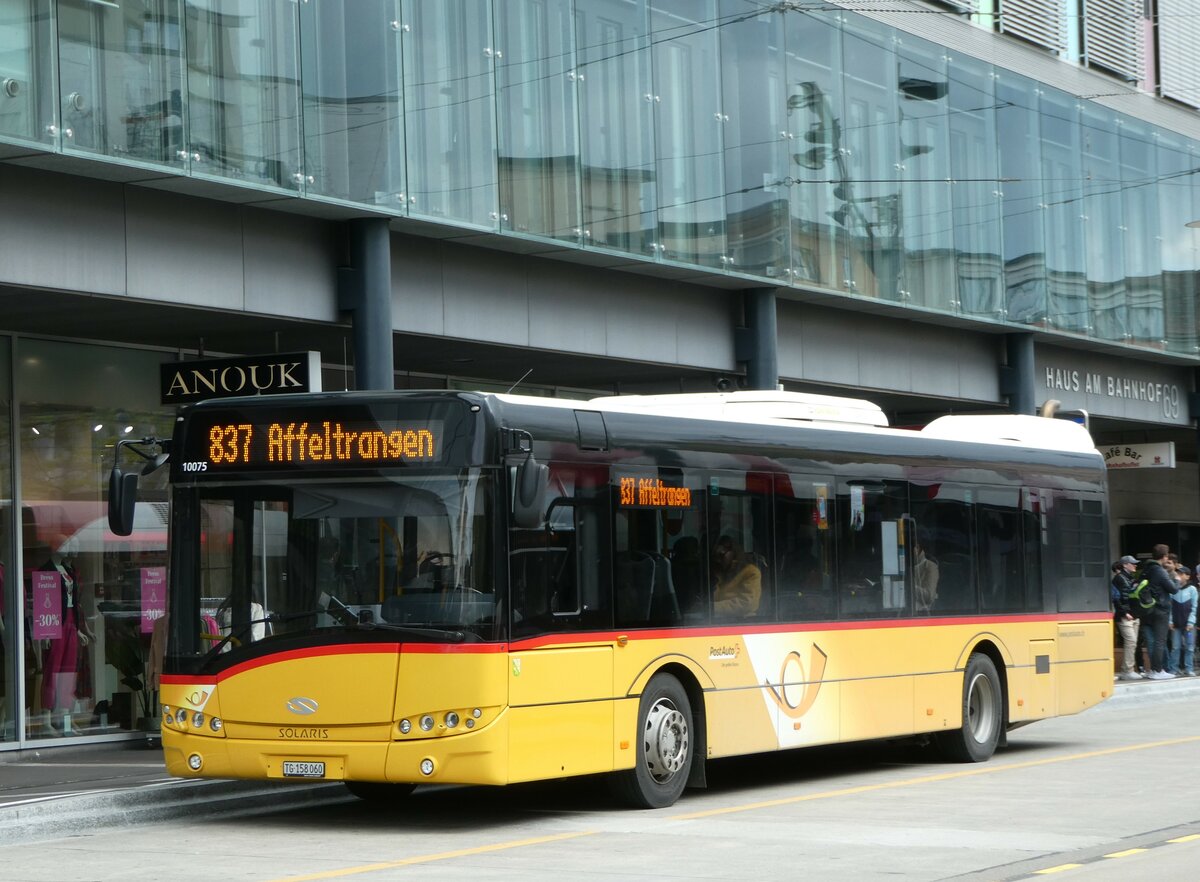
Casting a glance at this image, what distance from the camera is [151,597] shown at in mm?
19250

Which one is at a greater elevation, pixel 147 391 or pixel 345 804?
pixel 147 391

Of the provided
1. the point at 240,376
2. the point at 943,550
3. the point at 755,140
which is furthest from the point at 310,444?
the point at 755,140

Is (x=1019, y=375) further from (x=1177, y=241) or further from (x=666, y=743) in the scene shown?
(x=666, y=743)

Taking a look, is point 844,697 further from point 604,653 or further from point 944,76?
point 944,76

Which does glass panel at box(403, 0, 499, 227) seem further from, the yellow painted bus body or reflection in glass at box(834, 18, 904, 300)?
reflection in glass at box(834, 18, 904, 300)

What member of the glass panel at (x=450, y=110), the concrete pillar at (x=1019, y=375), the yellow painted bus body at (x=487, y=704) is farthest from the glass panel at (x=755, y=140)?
the yellow painted bus body at (x=487, y=704)

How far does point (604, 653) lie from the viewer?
1233 centimetres

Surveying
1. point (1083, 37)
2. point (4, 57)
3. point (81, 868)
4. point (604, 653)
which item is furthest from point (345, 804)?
point (1083, 37)

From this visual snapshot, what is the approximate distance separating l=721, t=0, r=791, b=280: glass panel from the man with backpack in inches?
312

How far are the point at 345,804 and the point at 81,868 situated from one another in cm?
378

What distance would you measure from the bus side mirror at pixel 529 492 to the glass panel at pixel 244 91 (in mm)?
5758

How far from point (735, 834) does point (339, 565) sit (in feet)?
9.58

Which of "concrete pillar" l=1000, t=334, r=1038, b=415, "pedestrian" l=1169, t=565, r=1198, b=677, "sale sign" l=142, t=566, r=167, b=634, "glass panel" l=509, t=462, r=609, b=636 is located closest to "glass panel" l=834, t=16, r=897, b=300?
"concrete pillar" l=1000, t=334, r=1038, b=415

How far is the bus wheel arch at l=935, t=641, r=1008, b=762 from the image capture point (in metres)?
16.6
